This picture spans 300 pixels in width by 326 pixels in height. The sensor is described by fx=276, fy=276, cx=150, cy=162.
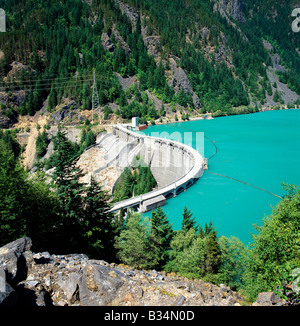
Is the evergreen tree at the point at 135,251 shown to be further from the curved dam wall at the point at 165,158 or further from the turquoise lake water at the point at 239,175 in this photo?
the curved dam wall at the point at 165,158

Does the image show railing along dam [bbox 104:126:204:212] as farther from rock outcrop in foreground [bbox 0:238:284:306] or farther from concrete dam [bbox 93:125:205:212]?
rock outcrop in foreground [bbox 0:238:284:306]

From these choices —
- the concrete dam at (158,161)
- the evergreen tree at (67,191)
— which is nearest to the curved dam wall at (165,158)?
the concrete dam at (158,161)

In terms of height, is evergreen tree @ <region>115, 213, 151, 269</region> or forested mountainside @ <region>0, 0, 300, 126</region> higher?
forested mountainside @ <region>0, 0, 300, 126</region>

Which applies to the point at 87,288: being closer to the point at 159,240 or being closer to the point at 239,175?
the point at 159,240

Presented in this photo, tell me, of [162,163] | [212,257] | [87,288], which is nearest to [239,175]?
[162,163]

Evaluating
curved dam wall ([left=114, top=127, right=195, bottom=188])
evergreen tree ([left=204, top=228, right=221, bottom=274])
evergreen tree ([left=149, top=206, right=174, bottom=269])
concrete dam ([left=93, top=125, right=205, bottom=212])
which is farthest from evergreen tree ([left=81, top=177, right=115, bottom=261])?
curved dam wall ([left=114, top=127, right=195, bottom=188])

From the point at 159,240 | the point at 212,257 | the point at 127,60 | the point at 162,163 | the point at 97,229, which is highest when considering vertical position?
the point at 127,60
